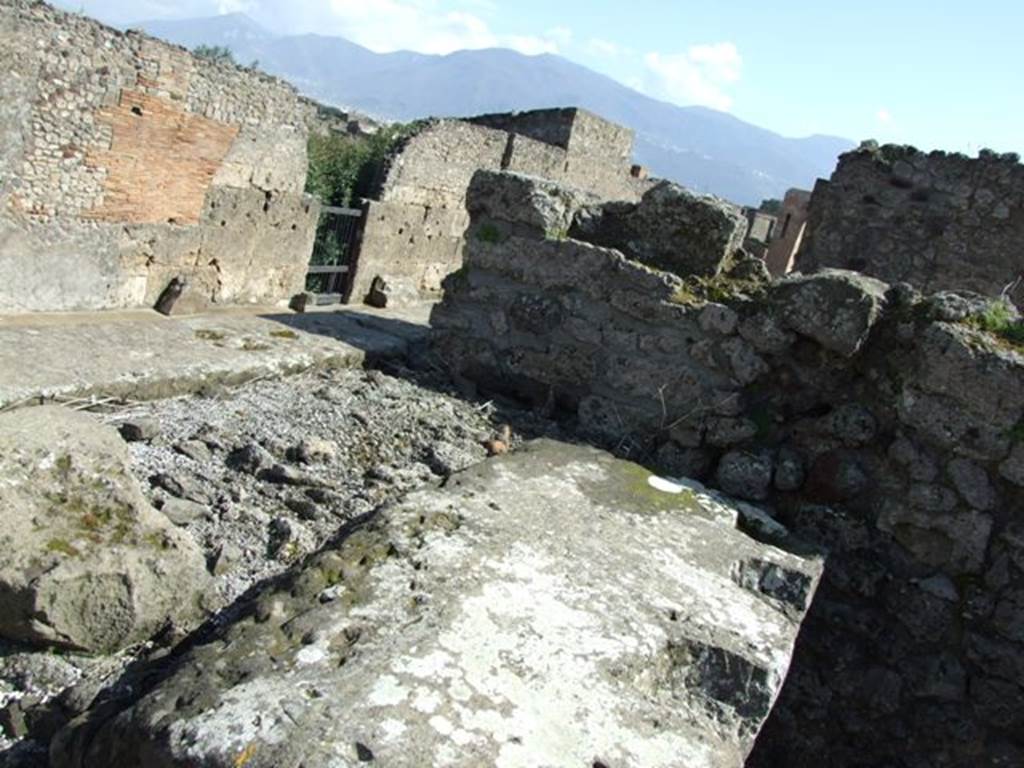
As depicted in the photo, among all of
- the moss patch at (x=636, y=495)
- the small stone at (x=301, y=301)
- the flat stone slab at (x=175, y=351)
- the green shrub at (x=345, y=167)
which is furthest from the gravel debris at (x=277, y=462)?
the green shrub at (x=345, y=167)

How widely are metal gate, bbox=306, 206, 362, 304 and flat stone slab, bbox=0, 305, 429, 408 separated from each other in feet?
16.7

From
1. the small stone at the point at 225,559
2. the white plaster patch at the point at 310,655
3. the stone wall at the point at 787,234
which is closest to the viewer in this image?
the white plaster patch at the point at 310,655

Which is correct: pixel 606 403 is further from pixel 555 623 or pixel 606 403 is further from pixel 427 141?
pixel 427 141

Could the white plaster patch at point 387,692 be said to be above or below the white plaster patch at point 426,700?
below

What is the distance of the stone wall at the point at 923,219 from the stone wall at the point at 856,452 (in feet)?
20.8

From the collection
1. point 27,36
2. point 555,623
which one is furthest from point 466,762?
point 27,36

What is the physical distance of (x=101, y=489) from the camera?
2.72m

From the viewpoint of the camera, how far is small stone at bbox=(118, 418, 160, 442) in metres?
3.62

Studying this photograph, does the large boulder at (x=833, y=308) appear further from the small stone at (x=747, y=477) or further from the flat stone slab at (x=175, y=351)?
the flat stone slab at (x=175, y=351)

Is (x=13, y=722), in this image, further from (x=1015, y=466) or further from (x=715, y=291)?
(x=1015, y=466)

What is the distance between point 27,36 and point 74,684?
20.2ft

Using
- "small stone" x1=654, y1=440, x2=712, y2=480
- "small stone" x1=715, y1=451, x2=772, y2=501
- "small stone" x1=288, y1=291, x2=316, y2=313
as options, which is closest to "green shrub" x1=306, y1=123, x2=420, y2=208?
"small stone" x1=288, y1=291, x2=316, y2=313

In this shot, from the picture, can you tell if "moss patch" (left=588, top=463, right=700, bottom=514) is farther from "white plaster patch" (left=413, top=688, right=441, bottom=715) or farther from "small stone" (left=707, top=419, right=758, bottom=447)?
"white plaster patch" (left=413, top=688, right=441, bottom=715)

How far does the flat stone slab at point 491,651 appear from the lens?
197 cm
